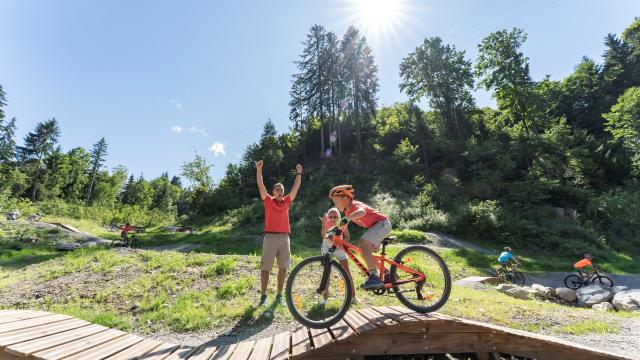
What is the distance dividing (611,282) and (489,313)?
40.8 feet

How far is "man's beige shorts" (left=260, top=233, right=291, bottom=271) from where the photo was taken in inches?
295

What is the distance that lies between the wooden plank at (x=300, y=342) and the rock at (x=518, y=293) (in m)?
10.7

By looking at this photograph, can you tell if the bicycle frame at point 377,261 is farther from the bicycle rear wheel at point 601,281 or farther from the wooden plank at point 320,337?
the bicycle rear wheel at point 601,281

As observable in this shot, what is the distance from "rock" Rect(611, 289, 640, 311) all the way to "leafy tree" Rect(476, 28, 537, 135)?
3369 cm

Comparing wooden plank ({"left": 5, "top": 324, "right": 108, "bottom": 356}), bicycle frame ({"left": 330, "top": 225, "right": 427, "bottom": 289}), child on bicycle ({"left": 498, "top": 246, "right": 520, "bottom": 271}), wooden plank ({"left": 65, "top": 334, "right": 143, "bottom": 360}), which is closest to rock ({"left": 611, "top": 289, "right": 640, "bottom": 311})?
child on bicycle ({"left": 498, "top": 246, "right": 520, "bottom": 271})

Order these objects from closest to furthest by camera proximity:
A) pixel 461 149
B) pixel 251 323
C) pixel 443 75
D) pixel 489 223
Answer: pixel 251 323 → pixel 489 223 → pixel 461 149 → pixel 443 75

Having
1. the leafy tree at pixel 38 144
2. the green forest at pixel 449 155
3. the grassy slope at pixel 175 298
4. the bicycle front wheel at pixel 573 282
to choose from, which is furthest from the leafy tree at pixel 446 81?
the leafy tree at pixel 38 144

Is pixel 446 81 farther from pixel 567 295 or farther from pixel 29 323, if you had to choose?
pixel 29 323

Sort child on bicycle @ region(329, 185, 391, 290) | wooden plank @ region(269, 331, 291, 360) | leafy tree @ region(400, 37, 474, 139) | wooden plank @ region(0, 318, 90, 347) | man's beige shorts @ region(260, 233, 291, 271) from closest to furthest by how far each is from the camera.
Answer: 1. wooden plank @ region(0, 318, 90, 347)
2. wooden plank @ region(269, 331, 291, 360)
3. child on bicycle @ region(329, 185, 391, 290)
4. man's beige shorts @ region(260, 233, 291, 271)
5. leafy tree @ region(400, 37, 474, 139)

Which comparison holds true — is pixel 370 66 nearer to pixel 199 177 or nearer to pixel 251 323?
pixel 199 177

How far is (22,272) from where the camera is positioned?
13297 millimetres

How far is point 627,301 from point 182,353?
15444 mm

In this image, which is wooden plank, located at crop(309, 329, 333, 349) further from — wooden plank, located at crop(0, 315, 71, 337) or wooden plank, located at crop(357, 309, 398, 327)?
wooden plank, located at crop(0, 315, 71, 337)

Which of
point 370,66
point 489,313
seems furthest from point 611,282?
point 370,66
